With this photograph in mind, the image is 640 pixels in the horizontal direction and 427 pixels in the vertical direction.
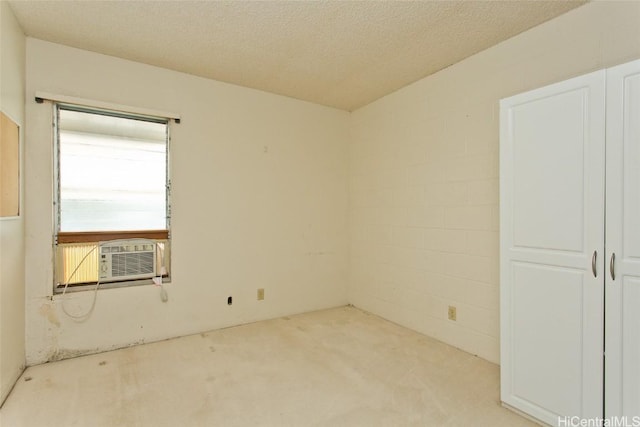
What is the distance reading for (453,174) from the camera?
294cm

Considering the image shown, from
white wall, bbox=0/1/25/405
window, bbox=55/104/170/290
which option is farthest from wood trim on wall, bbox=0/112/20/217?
window, bbox=55/104/170/290

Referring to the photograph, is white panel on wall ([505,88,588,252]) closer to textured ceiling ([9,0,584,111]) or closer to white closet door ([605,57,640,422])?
white closet door ([605,57,640,422])

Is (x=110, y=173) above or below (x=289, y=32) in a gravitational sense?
below

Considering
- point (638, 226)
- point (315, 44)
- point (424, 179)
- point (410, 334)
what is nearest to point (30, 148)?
point (315, 44)

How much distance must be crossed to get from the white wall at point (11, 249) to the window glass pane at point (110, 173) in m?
0.33

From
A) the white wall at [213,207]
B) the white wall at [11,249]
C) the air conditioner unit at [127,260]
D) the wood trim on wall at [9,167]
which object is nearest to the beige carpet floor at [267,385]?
the white wall at [11,249]

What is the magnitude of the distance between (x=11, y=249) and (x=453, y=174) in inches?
134

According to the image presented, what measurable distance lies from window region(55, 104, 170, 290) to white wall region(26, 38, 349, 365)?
11 centimetres

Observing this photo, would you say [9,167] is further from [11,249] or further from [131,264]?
[131,264]

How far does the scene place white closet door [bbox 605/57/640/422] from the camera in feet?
4.97

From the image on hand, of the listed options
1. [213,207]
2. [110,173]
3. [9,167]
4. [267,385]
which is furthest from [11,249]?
[267,385]

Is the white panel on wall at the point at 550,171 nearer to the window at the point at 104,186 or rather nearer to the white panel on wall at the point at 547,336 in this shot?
the white panel on wall at the point at 547,336

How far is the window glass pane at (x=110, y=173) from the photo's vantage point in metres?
2.73

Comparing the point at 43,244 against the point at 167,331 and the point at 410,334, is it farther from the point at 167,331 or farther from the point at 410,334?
the point at 410,334
